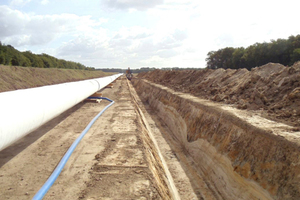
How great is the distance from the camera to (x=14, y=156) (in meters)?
6.36

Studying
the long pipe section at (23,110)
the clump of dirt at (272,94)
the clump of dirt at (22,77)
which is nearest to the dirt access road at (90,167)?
the long pipe section at (23,110)

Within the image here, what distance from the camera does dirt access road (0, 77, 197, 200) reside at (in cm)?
472

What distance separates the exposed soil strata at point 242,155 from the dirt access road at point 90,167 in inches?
44.3

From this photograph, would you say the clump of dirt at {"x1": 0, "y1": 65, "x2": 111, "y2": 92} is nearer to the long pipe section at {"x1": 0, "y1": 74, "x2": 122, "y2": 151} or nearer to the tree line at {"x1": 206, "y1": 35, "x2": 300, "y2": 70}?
the long pipe section at {"x1": 0, "y1": 74, "x2": 122, "y2": 151}

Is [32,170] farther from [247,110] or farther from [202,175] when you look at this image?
[247,110]

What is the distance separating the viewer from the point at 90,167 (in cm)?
579

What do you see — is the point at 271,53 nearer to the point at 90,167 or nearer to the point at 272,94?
the point at 272,94

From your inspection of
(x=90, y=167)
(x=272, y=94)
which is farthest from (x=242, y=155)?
(x=272, y=94)

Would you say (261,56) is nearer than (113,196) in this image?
No

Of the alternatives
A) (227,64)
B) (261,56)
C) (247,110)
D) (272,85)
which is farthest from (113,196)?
(227,64)

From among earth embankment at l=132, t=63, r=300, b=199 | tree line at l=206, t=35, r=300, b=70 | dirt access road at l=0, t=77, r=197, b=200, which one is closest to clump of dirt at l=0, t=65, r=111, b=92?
dirt access road at l=0, t=77, r=197, b=200

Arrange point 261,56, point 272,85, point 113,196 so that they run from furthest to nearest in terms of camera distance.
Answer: point 261,56, point 272,85, point 113,196

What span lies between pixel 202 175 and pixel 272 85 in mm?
5897

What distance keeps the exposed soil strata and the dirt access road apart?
3.69 ft
